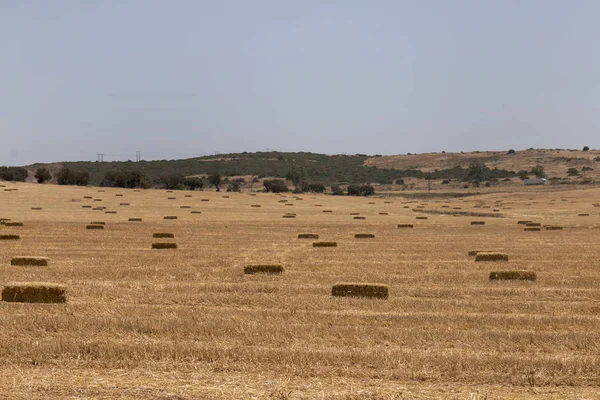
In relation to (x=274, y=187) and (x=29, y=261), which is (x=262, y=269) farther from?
(x=274, y=187)

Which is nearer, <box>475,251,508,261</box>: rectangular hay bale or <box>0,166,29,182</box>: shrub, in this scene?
<box>475,251,508,261</box>: rectangular hay bale

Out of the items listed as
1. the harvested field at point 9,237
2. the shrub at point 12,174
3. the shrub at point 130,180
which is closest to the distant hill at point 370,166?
the shrub at point 12,174

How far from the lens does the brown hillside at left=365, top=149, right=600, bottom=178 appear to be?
489 ft

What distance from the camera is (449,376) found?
10.4 m

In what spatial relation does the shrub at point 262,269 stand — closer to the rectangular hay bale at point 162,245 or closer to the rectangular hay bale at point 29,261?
the rectangular hay bale at point 29,261

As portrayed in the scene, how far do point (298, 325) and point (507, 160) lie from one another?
161554 millimetres

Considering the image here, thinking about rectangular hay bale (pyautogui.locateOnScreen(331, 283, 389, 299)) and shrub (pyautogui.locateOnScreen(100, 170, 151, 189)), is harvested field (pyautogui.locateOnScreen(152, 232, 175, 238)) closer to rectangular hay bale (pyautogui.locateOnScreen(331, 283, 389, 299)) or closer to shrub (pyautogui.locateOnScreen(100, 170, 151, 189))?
rectangular hay bale (pyautogui.locateOnScreen(331, 283, 389, 299))

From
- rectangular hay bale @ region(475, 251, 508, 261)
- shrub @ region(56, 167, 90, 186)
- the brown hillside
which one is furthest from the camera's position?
the brown hillside

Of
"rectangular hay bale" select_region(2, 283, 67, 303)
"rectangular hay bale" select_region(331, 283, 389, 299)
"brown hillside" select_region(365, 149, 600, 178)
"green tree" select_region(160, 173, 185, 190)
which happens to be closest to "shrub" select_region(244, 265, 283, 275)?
"rectangular hay bale" select_region(331, 283, 389, 299)

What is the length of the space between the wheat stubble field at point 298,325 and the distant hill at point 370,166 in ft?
346

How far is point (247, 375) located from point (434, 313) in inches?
209

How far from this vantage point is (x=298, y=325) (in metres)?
13.4

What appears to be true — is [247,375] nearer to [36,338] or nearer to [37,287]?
[36,338]

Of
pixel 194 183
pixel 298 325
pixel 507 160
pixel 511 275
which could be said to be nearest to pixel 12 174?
pixel 194 183
